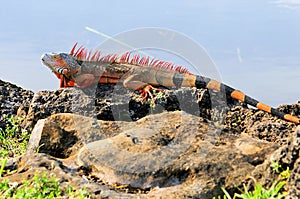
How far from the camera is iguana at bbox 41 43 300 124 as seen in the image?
8398 mm

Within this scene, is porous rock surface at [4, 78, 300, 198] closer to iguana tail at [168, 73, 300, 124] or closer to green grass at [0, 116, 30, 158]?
green grass at [0, 116, 30, 158]

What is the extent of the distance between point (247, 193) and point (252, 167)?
1.49 feet

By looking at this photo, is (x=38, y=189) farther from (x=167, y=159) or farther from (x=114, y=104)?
(x=114, y=104)

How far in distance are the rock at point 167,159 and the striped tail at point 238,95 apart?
2399mm

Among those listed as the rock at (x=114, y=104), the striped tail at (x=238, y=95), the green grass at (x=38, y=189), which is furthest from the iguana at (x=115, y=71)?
the green grass at (x=38, y=189)

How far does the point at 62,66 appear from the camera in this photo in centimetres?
867

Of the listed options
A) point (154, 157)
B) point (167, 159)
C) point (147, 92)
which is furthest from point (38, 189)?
point (147, 92)

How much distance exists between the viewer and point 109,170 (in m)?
4.45

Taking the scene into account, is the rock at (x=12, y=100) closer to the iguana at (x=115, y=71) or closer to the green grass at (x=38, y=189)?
the iguana at (x=115, y=71)

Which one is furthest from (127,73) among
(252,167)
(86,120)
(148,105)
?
(252,167)

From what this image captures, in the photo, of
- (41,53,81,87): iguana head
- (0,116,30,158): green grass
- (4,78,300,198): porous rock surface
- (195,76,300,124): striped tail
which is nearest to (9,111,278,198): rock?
(4,78,300,198): porous rock surface

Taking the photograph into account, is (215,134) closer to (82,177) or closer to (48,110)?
(82,177)

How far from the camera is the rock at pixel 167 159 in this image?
4.32 m

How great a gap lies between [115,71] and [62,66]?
0.90 meters
